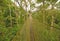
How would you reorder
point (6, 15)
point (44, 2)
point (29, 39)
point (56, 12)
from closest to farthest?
point (29, 39) → point (56, 12) → point (44, 2) → point (6, 15)

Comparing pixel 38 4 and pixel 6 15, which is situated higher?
pixel 38 4

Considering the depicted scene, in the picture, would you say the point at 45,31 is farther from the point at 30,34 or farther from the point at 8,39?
the point at 8,39

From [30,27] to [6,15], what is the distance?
7.10 m

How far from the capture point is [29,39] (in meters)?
0.53

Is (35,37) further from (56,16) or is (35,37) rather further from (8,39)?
(56,16)

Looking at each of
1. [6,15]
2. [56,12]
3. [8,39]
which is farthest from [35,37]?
[6,15]

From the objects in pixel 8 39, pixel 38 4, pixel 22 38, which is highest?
pixel 38 4

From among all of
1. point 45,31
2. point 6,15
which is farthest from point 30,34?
point 6,15

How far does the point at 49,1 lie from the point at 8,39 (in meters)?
3.37

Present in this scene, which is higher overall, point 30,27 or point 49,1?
point 49,1

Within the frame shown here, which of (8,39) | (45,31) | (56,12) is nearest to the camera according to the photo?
(45,31)

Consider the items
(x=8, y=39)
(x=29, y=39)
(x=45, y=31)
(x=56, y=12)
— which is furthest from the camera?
(x=56, y=12)

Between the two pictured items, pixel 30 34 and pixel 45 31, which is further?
pixel 45 31

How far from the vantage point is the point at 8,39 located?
12.8ft
